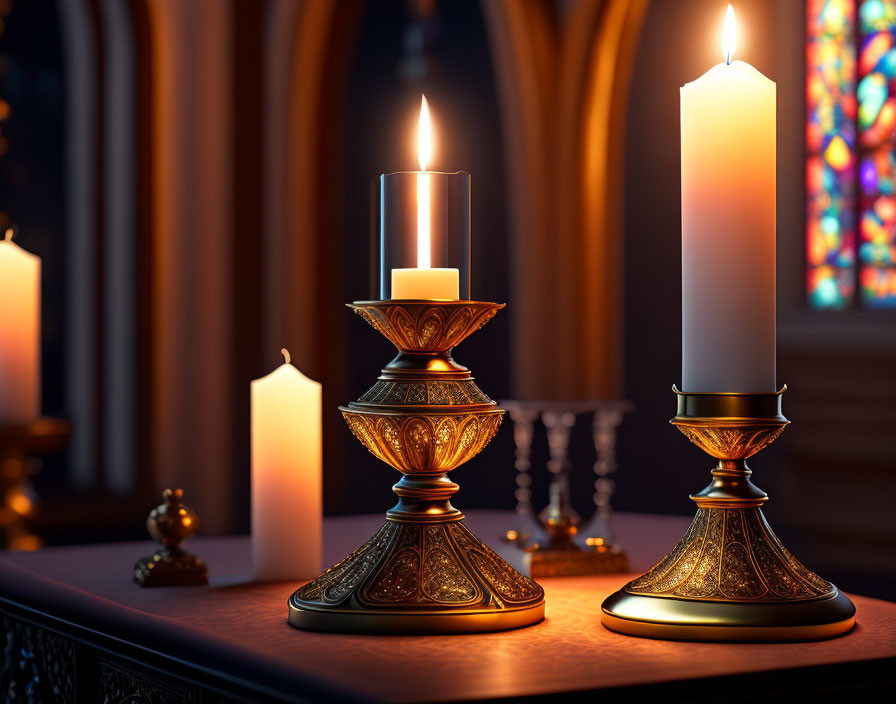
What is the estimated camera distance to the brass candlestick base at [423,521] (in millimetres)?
1080

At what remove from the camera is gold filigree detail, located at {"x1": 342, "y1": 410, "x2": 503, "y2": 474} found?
110 centimetres

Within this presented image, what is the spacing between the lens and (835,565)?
495 cm

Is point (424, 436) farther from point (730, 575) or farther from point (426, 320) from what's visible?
point (730, 575)

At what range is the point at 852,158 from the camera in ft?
17.4

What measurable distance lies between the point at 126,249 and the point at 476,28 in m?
2.20

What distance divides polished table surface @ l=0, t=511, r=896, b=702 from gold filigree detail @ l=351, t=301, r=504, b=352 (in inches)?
9.5

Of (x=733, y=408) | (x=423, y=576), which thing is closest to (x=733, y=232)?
(x=733, y=408)

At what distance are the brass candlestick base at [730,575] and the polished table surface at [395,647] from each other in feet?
0.05

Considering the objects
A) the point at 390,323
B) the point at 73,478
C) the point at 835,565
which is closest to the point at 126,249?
the point at 73,478

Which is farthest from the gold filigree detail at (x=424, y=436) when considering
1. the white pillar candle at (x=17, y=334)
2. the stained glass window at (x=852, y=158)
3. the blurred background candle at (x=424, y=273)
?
the stained glass window at (x=852, y=158)

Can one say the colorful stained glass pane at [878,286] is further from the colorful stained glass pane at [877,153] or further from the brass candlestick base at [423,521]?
the brass candlestick base at [423,521]

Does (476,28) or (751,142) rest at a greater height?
(476,28)

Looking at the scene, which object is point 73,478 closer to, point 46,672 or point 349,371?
point 349,371

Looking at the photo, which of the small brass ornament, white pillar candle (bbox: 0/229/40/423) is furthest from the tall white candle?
white pillar candle (bbox: 0/229/40/423)
